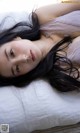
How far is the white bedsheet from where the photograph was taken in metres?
1.01

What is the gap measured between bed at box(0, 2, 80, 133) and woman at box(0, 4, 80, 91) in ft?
0.22

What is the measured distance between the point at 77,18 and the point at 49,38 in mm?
191

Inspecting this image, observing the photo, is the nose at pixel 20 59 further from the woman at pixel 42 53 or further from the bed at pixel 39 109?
the bed at pixel 39 109

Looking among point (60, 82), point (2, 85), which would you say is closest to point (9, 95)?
point (2, 85)

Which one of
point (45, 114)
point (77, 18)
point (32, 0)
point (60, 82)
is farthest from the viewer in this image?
point (32, 0)

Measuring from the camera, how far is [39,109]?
102cm

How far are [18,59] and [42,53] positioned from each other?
154 millimetres

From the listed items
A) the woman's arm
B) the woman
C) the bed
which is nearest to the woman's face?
the woman

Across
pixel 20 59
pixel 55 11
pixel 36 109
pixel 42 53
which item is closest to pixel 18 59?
pixel 20 59

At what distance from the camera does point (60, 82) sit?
1141 millimetres

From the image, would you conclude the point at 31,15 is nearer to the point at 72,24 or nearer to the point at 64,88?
the point at 72,24

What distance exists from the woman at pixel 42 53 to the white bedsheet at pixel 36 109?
0.07 meters

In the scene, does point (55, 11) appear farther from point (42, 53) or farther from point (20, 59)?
point (20, 59)

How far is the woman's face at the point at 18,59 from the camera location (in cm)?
123
